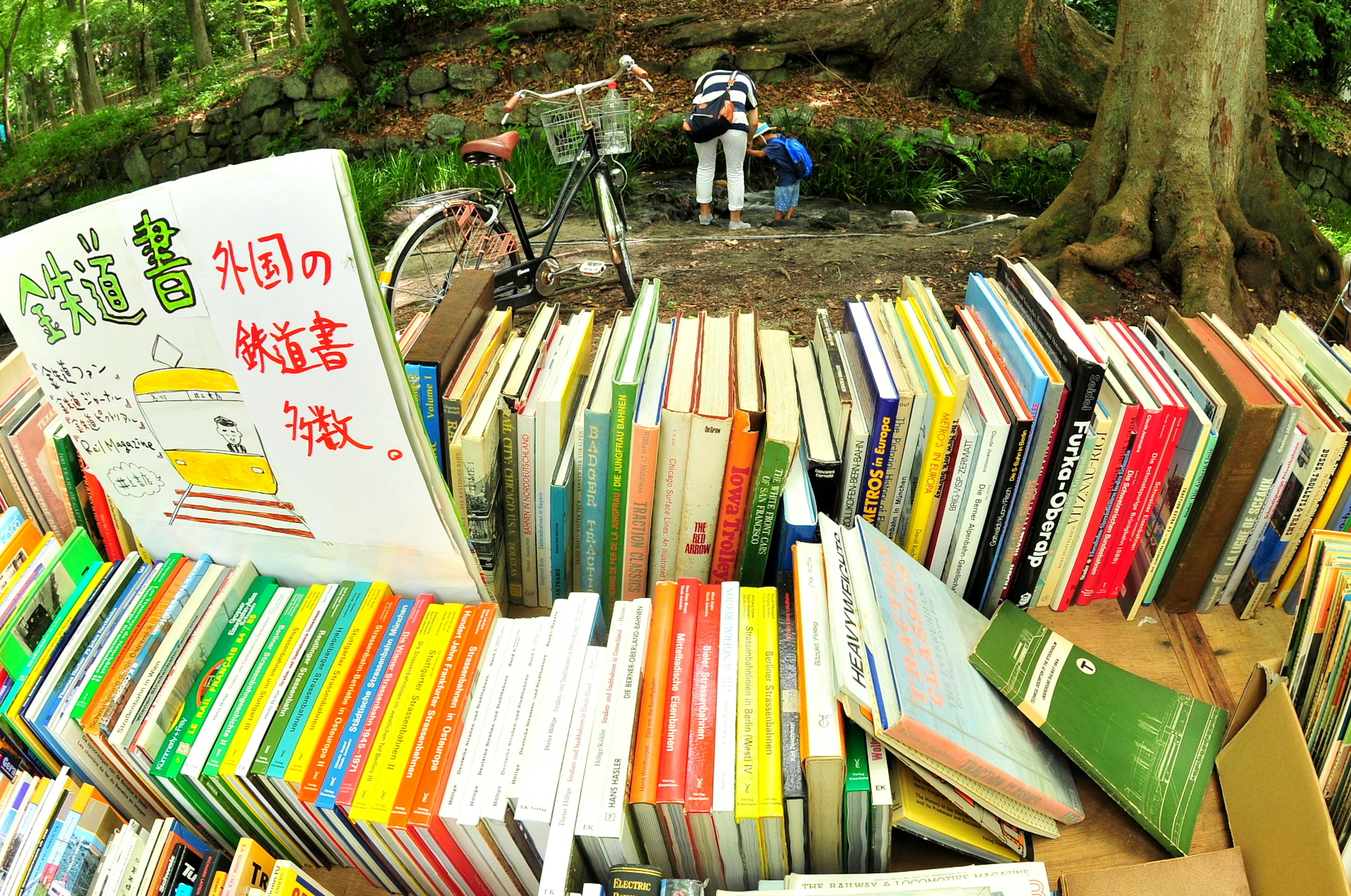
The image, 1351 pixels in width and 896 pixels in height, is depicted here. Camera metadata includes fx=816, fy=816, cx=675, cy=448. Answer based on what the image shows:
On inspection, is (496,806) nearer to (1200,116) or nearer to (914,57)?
(1200,116)

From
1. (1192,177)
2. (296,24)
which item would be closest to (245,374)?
(1192,177)

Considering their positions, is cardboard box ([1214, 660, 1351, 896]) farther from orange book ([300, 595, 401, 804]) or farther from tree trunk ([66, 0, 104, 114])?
tree trunk ([66, 0, 104, 114])

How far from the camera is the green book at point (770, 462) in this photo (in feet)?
4.65

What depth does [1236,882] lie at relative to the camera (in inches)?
47.6

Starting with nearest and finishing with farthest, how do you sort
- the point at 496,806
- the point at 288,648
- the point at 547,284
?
the point at 496,806
the point at 288,648
the point at 547,284

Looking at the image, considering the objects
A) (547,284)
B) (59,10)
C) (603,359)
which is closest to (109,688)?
(603,359)

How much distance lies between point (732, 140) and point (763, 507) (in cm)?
535

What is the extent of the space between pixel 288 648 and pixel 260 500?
9.6 inches

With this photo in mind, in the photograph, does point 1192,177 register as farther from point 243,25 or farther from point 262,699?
point 243,25

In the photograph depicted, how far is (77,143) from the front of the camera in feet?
35.9

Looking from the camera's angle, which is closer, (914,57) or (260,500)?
(260,500)

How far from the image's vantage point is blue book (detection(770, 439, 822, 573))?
145 centimetres

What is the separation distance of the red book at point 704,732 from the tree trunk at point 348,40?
10.6 meters

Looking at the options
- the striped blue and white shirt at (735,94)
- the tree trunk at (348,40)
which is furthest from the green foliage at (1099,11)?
the tree trunk at (348,40)
